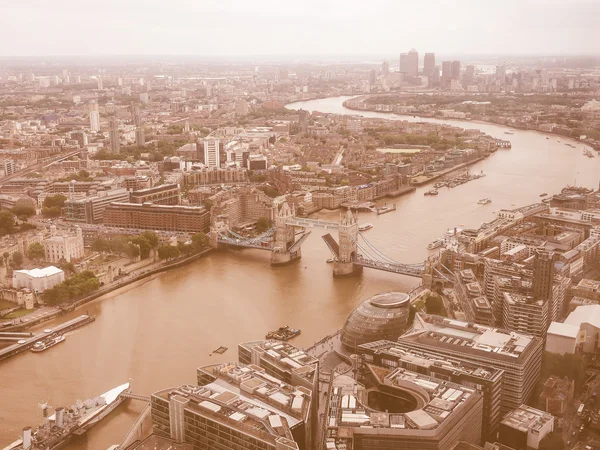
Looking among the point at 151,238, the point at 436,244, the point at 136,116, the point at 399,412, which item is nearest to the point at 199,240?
the point at 151,238

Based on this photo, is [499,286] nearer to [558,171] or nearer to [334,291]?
[334,291]

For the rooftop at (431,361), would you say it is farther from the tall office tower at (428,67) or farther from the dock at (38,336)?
the tall office tower at (428,67)

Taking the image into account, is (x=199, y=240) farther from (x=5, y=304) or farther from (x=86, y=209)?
(x=5, y=304)

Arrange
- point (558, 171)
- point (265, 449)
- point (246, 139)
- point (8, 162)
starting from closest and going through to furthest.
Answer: point (265, 449), point (558, 171), point (8, 162), point (246, 139)

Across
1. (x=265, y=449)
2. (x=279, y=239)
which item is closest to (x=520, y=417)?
(x=265, y=449)

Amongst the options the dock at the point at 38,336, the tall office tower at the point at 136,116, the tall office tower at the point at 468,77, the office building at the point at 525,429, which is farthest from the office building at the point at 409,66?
the office building at the point at 525,429
